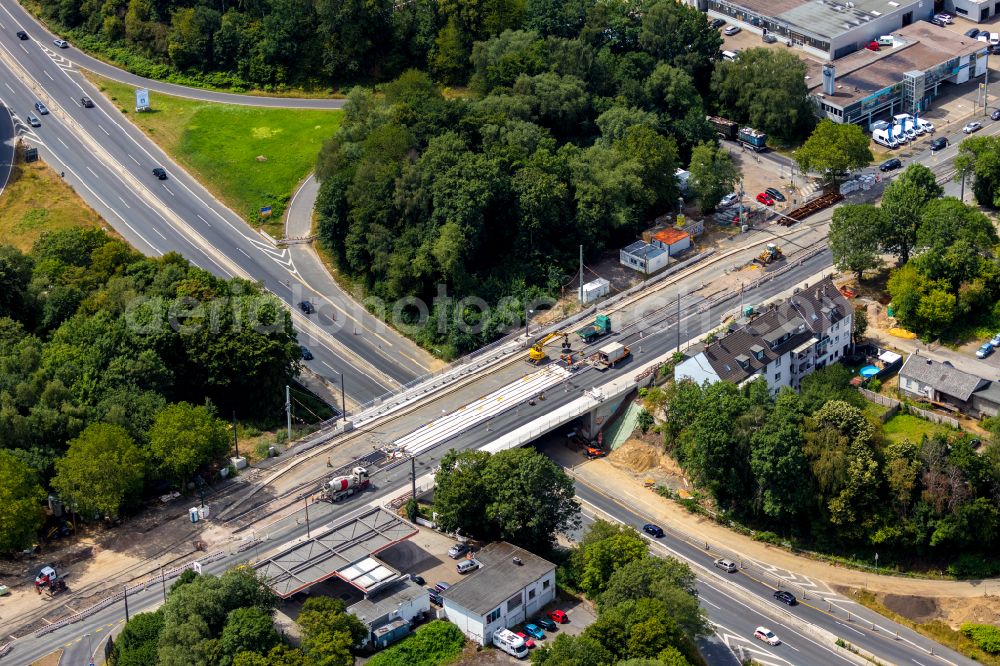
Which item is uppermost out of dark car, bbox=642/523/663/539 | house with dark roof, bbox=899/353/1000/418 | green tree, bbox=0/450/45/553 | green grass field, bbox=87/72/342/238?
green grass field, bbox=87/72/342/238

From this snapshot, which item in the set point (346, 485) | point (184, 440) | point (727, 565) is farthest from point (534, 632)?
point (184, 440)

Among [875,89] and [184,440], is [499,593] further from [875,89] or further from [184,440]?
[875,89]

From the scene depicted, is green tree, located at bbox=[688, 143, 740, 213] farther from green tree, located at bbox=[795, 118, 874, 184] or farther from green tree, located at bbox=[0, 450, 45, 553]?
green tree, located at bbox=[0, 450, 45, 553]

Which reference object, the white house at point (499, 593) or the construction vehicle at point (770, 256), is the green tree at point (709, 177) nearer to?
the construction vehicle at point (770, 256)

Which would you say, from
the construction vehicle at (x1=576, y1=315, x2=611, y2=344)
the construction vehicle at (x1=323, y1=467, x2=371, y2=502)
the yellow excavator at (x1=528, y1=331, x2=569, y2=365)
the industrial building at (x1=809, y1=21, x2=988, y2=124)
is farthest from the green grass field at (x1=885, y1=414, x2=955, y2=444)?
the industrial building at (x1=809, y1=21, x2=988, y2=124)

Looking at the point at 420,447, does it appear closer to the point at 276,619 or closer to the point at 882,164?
the point at 276,619

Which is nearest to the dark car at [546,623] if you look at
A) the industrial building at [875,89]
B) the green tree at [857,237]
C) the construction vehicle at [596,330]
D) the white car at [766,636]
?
the white car at [766,636]

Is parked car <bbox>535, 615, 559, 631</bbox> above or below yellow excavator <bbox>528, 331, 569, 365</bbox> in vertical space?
below
